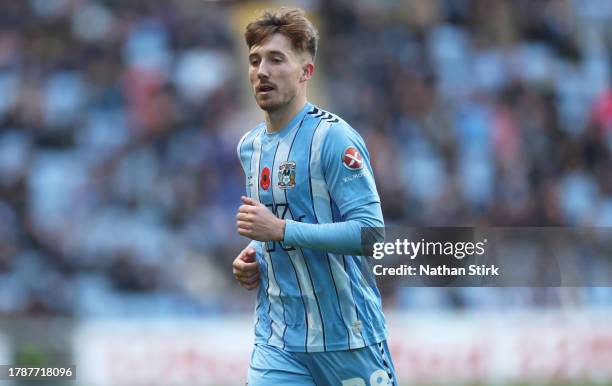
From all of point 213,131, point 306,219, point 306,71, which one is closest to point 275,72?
point 306,71

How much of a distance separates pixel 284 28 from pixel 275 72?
0.21 m

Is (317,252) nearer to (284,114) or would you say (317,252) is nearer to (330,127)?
(330,127)

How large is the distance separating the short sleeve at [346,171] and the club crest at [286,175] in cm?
14

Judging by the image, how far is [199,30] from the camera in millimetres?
11359

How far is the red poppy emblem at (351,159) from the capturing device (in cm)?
411

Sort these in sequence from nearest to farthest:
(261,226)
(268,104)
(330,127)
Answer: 1. (261,226)
2. (330,127)
3. (268,104)

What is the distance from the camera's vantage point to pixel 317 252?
4.23m

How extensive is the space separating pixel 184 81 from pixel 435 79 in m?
2.78

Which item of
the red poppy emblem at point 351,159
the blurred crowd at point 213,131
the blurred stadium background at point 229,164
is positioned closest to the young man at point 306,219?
the red poppy emblem at point 351,159

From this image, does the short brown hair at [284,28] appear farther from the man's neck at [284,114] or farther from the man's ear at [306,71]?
the man's neck at [284,114]

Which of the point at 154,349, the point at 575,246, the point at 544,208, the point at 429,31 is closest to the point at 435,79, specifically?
the point at 429,31

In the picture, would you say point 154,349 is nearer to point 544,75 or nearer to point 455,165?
point 455,165

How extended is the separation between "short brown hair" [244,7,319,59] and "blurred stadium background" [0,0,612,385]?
15.4 feet

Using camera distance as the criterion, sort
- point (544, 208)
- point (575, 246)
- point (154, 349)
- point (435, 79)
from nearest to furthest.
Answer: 1. point (154, 349)
2. point (575, 246)
3. point (544, 208)
4. point (435, 79)
